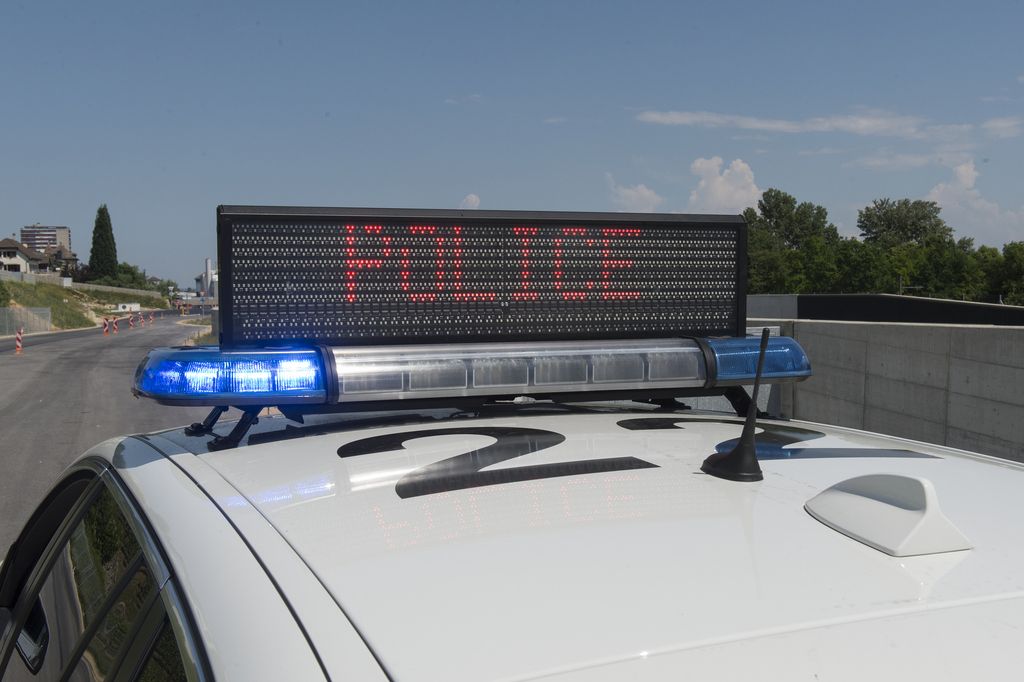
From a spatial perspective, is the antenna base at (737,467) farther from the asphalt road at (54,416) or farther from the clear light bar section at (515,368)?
the asphalt road at (54,416)

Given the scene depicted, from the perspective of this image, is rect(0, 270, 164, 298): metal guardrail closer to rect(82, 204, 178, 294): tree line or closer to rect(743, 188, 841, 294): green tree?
rect(82, 204, 178, 294): tree line

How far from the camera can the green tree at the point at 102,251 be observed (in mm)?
140875

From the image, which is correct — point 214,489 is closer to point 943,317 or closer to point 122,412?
point 122,412

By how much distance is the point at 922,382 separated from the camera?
972 centimetres

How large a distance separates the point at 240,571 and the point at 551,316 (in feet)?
4.84

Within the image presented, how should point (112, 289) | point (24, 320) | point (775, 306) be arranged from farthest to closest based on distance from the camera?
point (112, 289), point (24, 320), point (775, 306)

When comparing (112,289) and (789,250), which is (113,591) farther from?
(112,289)

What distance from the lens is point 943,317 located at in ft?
88.3

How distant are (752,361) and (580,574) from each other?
1407mm

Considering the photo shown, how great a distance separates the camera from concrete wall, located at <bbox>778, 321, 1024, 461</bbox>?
8469 millimetres

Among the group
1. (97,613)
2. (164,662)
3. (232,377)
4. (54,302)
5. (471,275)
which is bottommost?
(54,302)

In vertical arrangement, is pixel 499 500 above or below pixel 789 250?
below

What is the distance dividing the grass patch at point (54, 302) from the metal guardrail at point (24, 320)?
3.00 meters

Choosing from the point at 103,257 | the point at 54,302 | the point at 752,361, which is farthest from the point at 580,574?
the point at 103,257
